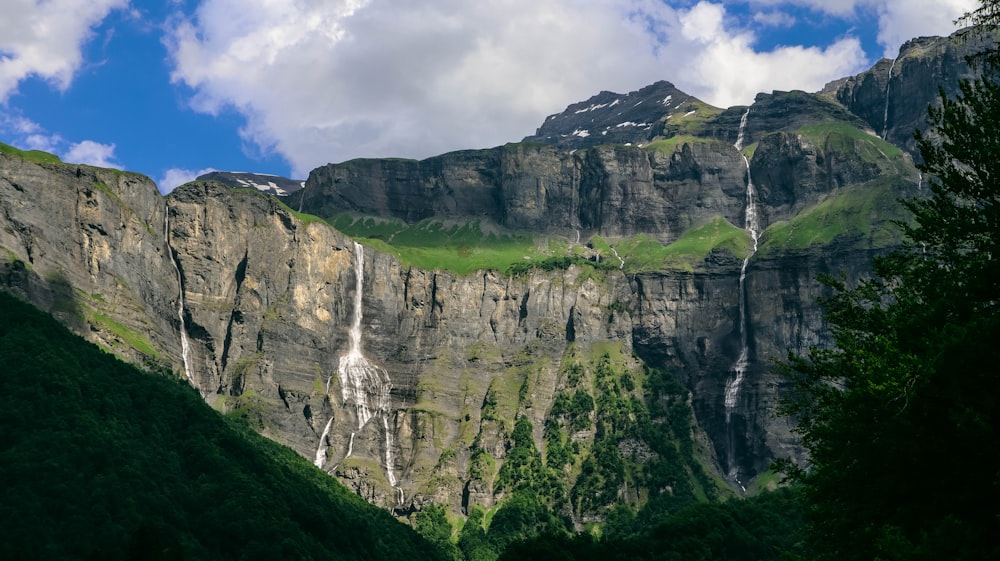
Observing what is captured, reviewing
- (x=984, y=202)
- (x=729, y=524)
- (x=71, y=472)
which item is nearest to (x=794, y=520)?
(x=729, y=524)

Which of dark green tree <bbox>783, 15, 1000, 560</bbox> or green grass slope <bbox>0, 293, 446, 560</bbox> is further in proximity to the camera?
green grass slope <bbox>0, 293, 446, 560</bbox>

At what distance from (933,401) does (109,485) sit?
150 metres

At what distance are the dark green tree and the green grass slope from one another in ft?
372

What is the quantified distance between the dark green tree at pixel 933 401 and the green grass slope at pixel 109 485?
113m

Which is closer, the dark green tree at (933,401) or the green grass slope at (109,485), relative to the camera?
the dark green tree at (933,401)

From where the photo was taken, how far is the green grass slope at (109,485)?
14875 cm

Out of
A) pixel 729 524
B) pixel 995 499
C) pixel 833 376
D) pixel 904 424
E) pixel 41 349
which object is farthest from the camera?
pixel 41 349

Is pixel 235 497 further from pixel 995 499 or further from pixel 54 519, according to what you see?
pixel 995 499

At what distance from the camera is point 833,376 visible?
5134 centimetres

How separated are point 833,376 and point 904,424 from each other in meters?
15.6

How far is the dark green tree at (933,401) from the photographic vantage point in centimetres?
3344

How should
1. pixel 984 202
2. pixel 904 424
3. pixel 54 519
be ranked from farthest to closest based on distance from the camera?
pixel 54 519 < pixel 984 202 < pixel 904 424

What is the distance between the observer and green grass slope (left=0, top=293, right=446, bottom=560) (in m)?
149

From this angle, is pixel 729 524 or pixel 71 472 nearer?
pixel 71 472
